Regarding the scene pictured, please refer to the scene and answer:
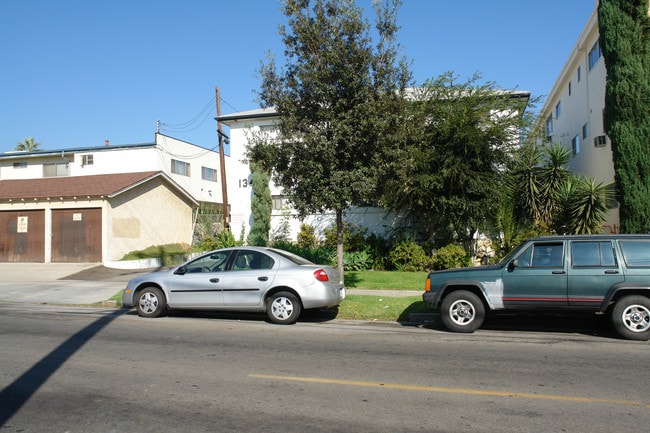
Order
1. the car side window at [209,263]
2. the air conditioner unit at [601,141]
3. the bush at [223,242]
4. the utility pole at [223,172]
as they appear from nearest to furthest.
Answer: the car side window at [209,263], the air conditioner unit at [601,141], the bush at [223,242], the utility pole at [223,172]

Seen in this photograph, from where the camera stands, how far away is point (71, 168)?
31.5 m

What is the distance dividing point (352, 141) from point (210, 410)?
24.2ft

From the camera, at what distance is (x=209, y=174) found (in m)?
37.1

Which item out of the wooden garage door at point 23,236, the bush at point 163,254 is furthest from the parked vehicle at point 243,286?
the wooden garage door at point 23,236

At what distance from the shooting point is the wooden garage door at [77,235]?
22531 mm

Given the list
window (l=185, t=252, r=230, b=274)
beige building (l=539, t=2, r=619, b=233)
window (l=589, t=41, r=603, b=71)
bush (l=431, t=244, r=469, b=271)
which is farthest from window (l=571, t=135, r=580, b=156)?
window (l=185, t=252, r=230, b=274)

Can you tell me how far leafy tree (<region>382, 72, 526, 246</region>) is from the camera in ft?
56.2

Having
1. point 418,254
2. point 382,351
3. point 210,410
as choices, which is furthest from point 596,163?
point 210,410

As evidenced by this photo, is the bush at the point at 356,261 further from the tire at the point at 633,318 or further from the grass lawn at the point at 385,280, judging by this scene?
the tire at the point at 633,318

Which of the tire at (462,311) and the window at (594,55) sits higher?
the window at (594,55)

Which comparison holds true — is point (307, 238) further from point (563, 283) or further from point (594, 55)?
point (563, 283)

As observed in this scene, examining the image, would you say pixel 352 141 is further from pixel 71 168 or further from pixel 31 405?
pixel 71 168

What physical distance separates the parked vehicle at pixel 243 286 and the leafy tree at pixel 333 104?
199 cm

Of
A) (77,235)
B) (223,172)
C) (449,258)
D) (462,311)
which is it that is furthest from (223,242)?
(462,311)
